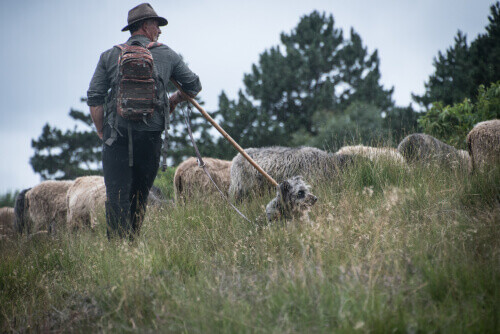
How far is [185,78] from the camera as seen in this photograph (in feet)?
15.7

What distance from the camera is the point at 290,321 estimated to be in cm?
251

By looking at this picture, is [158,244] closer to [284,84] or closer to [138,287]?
[138,287]

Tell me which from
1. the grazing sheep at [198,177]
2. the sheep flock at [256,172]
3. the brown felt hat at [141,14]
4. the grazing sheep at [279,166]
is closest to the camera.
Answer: the brown felt hat at [141,14]

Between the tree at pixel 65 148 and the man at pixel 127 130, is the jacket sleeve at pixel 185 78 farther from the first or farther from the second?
the tree at pixel 65 148

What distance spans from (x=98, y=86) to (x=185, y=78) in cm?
99

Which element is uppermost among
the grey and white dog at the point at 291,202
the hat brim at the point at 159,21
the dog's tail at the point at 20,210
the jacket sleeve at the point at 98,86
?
the hat brim at the point at 159,21

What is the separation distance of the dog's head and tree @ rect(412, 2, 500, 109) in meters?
16.5

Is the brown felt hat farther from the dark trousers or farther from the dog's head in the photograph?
the dog's head

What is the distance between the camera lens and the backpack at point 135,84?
13.7ft

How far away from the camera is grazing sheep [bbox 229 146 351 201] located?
6.86m

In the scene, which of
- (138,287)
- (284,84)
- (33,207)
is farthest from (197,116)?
(138,287)

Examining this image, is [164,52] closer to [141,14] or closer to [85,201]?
[141,14]

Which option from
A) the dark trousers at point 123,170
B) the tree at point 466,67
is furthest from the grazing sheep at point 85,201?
the tree at point 466,67

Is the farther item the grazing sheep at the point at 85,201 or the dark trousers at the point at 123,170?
the grazing sheep at the point at 85,201
